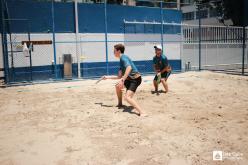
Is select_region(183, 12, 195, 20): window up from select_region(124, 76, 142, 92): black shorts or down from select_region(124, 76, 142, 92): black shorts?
up

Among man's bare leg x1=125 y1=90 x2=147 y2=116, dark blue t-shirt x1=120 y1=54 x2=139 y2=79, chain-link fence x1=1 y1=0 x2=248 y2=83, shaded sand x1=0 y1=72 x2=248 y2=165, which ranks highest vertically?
chain-link fence x1=1 y1=0 x2=248 y2=83

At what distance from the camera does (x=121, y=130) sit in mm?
5625

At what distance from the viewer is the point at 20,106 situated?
812 centimetres

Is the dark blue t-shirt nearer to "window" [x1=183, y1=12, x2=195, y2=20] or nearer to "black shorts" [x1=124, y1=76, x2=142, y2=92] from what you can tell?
"black shorts" [x1=124, y1=76, x2=142, y2=92]

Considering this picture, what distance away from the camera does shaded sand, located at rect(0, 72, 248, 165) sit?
444 cm

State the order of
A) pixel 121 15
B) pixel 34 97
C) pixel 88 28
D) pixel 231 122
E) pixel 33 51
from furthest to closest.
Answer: pixel 121 15, pixel 88 28, pixel 33 51, pixel 34 97, pixel 231 122

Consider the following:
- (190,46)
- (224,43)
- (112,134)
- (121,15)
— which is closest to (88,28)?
(121,15)

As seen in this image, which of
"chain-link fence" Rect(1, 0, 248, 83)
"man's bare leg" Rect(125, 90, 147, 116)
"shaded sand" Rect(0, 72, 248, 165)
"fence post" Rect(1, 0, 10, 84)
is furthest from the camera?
"chain-link fence" Rect(1, 0, 248, 83)

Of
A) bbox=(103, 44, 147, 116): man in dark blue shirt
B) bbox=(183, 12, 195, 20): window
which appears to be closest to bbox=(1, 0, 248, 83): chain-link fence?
bbox=(103, 44, 147, 116): man in dark blue shirt

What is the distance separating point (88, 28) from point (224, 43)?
9.89 m

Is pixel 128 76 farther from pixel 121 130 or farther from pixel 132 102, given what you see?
pixel 121 130

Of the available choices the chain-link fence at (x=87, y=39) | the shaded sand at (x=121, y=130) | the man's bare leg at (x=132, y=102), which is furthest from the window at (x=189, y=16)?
the man's bare leg at (x=132, y=102)

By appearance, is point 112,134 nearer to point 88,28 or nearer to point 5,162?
point 5,162

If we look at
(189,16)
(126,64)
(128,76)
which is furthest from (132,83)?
(189,16)
